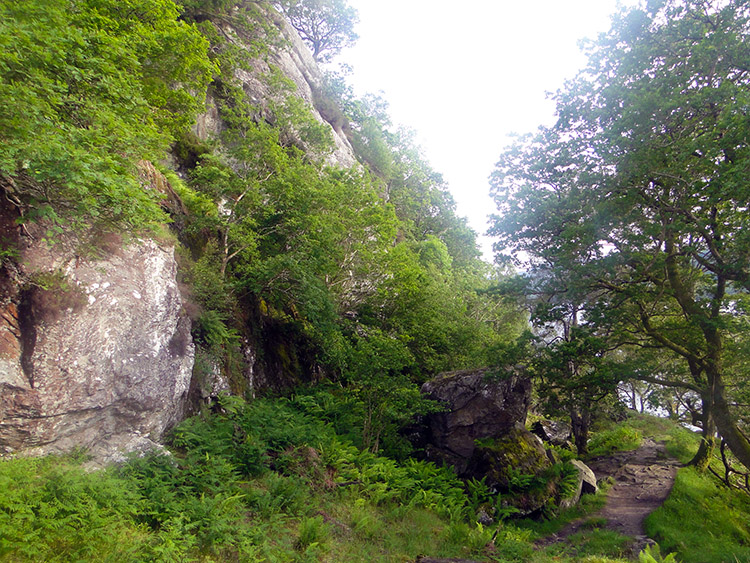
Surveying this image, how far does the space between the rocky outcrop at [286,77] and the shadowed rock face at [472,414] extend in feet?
41.0

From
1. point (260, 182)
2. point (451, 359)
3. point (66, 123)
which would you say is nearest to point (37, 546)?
point (66, 123)

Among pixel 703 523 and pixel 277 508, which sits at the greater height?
pixel 703 523

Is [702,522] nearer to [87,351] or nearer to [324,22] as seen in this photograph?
[87,351]

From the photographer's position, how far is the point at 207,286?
10.1m

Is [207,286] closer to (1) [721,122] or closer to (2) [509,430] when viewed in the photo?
(2) [509,430]

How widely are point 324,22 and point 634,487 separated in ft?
128

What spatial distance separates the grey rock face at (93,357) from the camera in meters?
5.59

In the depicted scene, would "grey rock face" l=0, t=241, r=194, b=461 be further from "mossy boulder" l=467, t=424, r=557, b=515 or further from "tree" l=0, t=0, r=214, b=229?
"mossy boulder" l=467, t=424, r=557, b=515

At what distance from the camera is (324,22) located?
33750 mm

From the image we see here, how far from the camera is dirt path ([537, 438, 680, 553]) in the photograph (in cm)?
1118

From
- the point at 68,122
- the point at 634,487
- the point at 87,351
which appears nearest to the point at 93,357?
the point at 87,351

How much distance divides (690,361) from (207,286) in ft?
48.3

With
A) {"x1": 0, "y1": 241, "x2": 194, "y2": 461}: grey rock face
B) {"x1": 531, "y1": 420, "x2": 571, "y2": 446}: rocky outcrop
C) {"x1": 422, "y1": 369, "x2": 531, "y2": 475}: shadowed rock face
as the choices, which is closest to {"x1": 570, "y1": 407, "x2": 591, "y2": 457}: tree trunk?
{"x1": 531, "y1": 420, "x2": 571, "y2": 446}: rocky outcrop

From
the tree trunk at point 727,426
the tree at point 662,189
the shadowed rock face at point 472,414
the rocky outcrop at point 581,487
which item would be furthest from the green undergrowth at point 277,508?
the tree at point 662,189
